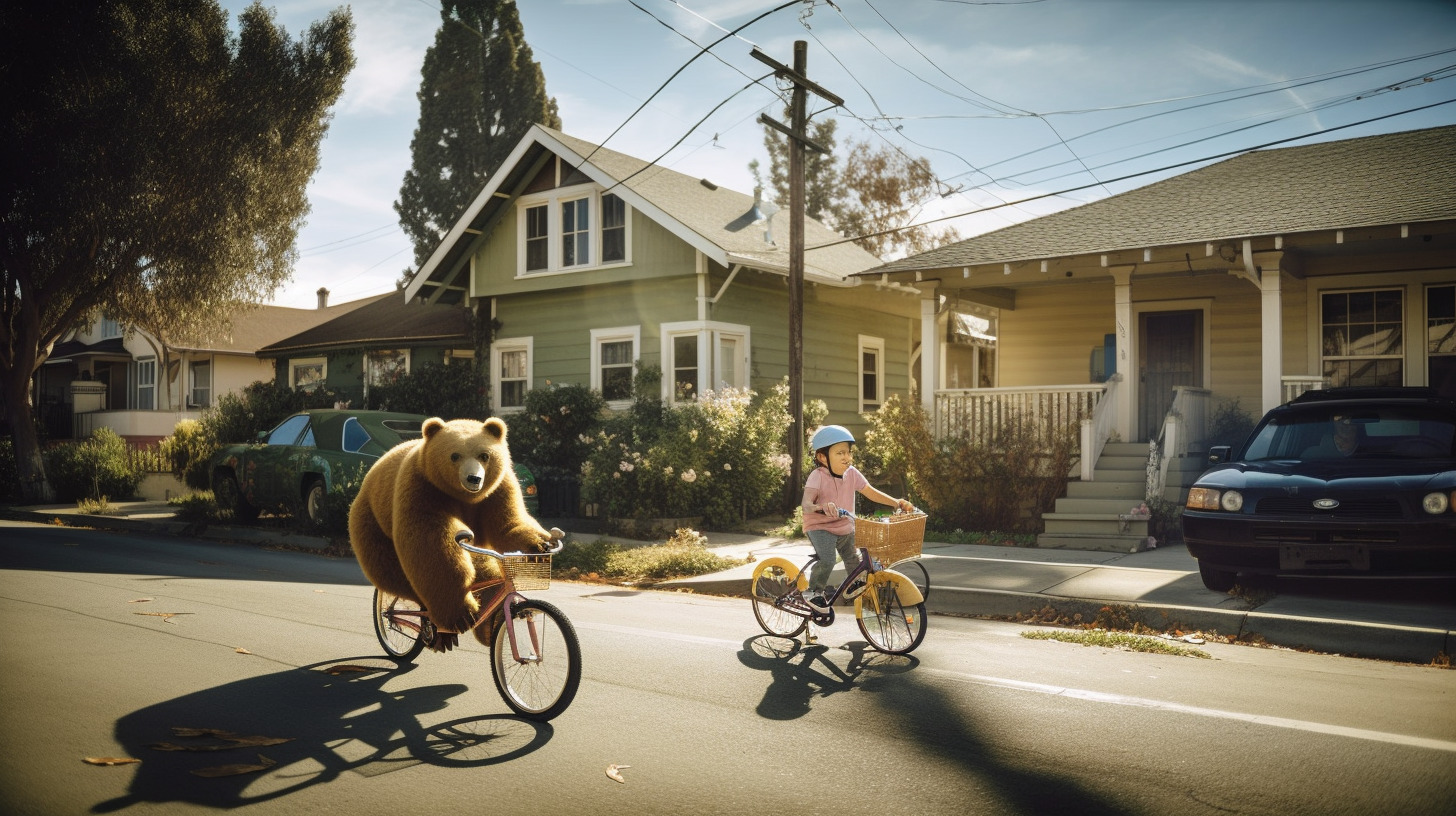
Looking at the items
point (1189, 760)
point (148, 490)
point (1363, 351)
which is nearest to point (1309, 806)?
point (1189, 760)

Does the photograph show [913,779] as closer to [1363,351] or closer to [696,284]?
[1363,351]

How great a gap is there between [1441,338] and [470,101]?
31080 mm

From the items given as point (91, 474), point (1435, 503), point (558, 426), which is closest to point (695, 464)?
point (558, 426)

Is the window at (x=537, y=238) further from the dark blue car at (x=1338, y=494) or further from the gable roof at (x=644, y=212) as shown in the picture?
the dark blue car at (x=1338, y=494)

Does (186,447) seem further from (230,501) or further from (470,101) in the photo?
(470,101)

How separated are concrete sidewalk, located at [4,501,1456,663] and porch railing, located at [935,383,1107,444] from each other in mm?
2572

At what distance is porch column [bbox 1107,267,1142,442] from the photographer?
15.0 meters

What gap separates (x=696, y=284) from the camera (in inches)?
772

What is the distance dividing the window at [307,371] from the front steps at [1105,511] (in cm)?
2098

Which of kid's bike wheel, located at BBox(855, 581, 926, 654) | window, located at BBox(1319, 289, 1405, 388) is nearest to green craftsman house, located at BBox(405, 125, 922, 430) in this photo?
window, located at BBox(1319, 289, 1405, 388)

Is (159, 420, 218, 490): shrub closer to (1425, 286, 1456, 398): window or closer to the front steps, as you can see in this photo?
the front steps

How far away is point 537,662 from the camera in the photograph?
5.23 meters

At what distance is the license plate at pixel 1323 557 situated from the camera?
8.29 meters

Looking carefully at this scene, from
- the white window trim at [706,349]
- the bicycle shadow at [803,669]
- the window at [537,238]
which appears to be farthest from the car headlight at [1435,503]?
the window at [537,238]
